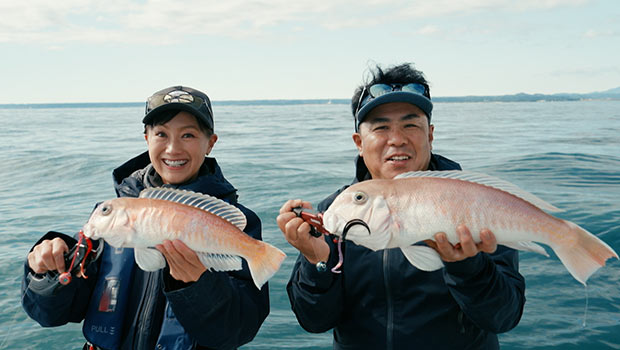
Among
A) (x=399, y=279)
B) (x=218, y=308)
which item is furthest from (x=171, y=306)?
(x=399, y=279)

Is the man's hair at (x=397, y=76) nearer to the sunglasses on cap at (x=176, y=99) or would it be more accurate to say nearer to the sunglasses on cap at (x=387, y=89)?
the sunglasses on cap at (x=387, y=89)

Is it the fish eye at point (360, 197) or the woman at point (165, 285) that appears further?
the woman at point (165, 285)

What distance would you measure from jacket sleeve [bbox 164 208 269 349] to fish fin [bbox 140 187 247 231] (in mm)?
397

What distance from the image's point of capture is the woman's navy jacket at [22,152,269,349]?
319 cm

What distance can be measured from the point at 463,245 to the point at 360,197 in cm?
65

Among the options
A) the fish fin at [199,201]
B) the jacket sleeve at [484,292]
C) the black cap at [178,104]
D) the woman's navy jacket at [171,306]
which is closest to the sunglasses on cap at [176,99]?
the black cap at [178,104]

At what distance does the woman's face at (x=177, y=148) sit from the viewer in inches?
147

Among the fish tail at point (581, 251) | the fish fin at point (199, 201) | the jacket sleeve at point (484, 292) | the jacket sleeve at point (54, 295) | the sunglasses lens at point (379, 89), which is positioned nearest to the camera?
the fish tail at point (581, 251)

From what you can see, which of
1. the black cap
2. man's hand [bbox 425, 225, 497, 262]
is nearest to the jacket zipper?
man's hand [bbox 425, 225, 497, 262]

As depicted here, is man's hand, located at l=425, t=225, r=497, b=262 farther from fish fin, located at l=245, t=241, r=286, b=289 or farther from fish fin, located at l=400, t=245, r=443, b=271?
fish fin, located at l=245, t=241, r=286, b=289

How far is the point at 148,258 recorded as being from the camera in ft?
9.96

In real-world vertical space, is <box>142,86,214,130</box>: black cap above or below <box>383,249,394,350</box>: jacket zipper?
above

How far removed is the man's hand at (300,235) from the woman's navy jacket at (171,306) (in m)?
0.61

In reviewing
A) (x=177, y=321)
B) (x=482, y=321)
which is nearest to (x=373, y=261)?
(x=482, y=321)
